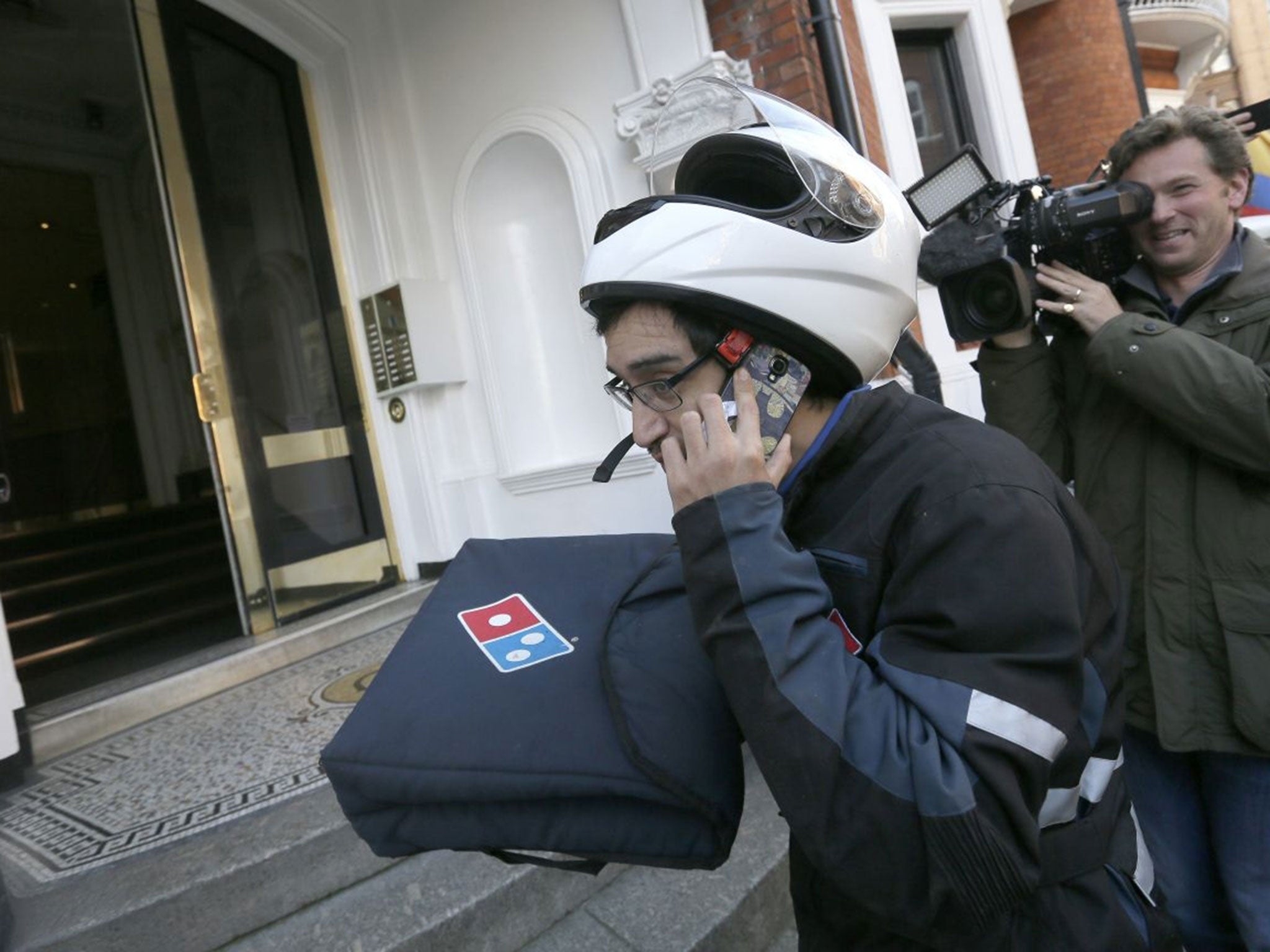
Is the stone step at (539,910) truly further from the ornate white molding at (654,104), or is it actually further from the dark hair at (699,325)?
the ornate white molding at (654,104)

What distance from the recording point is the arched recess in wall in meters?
5.07

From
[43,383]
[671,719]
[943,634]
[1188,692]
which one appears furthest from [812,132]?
[43,383]

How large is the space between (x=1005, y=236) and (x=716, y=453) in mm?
1378

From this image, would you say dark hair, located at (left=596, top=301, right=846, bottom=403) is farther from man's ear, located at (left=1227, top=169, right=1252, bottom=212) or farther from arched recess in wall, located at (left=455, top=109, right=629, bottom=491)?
arched recess in wall, located at (left=455, top=109, right=629, bottom=491)

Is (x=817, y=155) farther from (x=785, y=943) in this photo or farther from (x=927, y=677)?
(x=785, y=943)

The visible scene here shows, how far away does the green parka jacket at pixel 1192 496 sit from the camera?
1.62 m

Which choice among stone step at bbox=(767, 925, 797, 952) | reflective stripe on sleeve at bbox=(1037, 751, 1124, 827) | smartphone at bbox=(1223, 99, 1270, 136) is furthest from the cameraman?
stone step at bbox=(767, 925, 797, 952)

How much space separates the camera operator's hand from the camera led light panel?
0.27 meters

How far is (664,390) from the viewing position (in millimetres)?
1064

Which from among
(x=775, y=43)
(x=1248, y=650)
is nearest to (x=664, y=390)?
(x=1248, y=650)

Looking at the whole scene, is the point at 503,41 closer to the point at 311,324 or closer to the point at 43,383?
the point at 311,324

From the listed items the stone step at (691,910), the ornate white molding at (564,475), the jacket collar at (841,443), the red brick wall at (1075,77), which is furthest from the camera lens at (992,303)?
the red brick wall at (1075,77)

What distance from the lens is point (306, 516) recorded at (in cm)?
497

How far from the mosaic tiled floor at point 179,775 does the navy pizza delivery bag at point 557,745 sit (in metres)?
1.86
